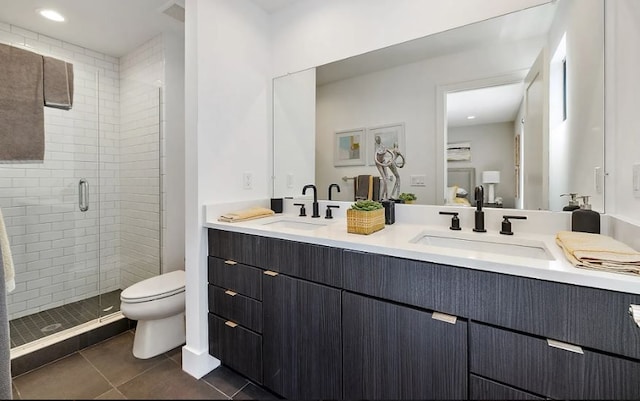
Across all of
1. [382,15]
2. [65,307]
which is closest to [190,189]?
[382,15]

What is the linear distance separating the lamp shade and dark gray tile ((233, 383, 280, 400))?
1569 millimetres

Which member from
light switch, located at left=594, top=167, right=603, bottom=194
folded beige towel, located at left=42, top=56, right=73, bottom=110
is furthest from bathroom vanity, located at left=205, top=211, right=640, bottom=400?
folded beige towel, located at left=42, top=56, right=73, bottom=110

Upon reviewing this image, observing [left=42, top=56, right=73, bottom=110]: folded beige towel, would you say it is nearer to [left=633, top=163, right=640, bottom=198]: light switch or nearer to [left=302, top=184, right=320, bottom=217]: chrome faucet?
[left=302, top=184, right=320, bottom=217]: chrome faucet

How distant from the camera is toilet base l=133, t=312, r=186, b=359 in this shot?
6.00 feet

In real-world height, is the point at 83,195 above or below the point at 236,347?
above

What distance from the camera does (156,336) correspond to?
186cm

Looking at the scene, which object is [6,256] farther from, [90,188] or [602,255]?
[602,255]

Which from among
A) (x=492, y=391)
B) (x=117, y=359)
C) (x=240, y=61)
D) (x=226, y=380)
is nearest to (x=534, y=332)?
(x=492, y=391)

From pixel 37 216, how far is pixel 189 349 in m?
1.73

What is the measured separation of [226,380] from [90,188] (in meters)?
1.98

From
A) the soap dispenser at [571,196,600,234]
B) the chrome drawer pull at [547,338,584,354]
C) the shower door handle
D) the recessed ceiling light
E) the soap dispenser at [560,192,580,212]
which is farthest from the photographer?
the shower door handle

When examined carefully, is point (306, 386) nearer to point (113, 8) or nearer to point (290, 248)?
point (290, 248)

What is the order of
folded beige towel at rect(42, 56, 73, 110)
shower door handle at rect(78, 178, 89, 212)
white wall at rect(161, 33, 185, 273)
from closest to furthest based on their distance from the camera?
folded beige towel at rect(42, 56, 73, 110)
shower door handle at rect(78, 178, 89, 212)
white wall at rect(161, 33, 185, 273)

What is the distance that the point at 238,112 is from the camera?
6.30ft
